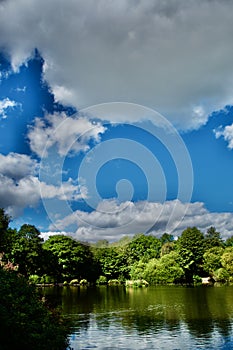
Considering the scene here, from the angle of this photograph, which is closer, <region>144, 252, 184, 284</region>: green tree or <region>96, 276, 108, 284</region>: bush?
<region>144, 252, 184, 284</region>: green tree

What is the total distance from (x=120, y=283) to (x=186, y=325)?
53.1m

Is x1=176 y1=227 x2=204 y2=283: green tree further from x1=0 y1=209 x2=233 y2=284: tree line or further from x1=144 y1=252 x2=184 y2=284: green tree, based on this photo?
x1=144 y1=252 x2=184 y2=284: green tree

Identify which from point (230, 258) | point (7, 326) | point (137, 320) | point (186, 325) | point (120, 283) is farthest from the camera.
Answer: point (120, 283)

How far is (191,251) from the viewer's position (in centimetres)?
7238

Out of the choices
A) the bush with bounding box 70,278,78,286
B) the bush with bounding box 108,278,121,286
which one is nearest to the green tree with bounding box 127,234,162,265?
the bush with bounding box 108,278,121,286

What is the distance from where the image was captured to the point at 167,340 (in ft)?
50.3

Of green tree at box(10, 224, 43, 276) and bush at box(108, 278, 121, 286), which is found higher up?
green tree at box(10, 224, 43, 276)

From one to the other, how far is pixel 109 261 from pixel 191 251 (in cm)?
1541

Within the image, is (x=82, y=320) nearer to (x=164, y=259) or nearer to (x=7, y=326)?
(x=7, y=326)

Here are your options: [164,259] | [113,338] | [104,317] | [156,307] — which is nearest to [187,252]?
[164,259]

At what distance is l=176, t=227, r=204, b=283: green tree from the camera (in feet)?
226

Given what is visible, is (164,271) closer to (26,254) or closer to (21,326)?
(26,254)

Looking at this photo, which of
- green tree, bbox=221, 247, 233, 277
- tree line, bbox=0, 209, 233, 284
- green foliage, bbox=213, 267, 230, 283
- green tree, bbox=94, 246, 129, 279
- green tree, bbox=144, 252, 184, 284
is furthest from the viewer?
green tree, bbox=94, 246, 129, 279

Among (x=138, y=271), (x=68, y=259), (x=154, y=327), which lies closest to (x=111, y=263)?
(x=138, y=271)
